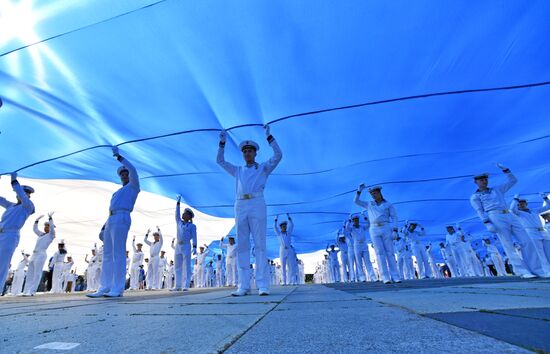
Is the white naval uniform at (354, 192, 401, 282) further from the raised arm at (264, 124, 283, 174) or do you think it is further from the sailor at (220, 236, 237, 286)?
the sailor at (220, 236, 237, 286)

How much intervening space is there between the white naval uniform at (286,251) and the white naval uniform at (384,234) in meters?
3.81

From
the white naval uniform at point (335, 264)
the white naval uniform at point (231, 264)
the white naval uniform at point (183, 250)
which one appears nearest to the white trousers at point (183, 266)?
the white naval uniform at point (183, 250)

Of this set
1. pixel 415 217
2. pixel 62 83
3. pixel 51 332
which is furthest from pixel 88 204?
pixel 415 217

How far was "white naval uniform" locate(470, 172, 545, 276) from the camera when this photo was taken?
5.77 metres

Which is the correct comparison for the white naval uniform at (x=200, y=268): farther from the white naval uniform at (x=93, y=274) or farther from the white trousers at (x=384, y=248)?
the white trousers at (x=384, y=248)

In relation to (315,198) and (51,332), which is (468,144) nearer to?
(315,198)

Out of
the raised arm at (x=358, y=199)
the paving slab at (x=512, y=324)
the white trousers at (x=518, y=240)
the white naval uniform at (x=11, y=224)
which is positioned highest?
the raised arm at (x=358, y=199)

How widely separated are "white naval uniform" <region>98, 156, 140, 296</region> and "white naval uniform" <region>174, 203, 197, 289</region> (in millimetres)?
2922

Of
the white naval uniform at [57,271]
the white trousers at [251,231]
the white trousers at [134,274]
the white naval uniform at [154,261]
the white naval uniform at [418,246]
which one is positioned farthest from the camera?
the white trousers at [134,274]

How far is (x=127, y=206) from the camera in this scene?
4.67 meters

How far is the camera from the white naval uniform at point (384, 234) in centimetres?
641

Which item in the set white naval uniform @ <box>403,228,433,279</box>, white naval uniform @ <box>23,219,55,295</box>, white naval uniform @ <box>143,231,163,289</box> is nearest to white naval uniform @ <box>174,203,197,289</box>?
white naval uniform @ <box>23,219,55,295</box>

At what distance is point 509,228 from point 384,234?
2.39 m

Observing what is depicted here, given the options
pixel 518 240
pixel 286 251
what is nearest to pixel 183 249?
pixel 286 251
